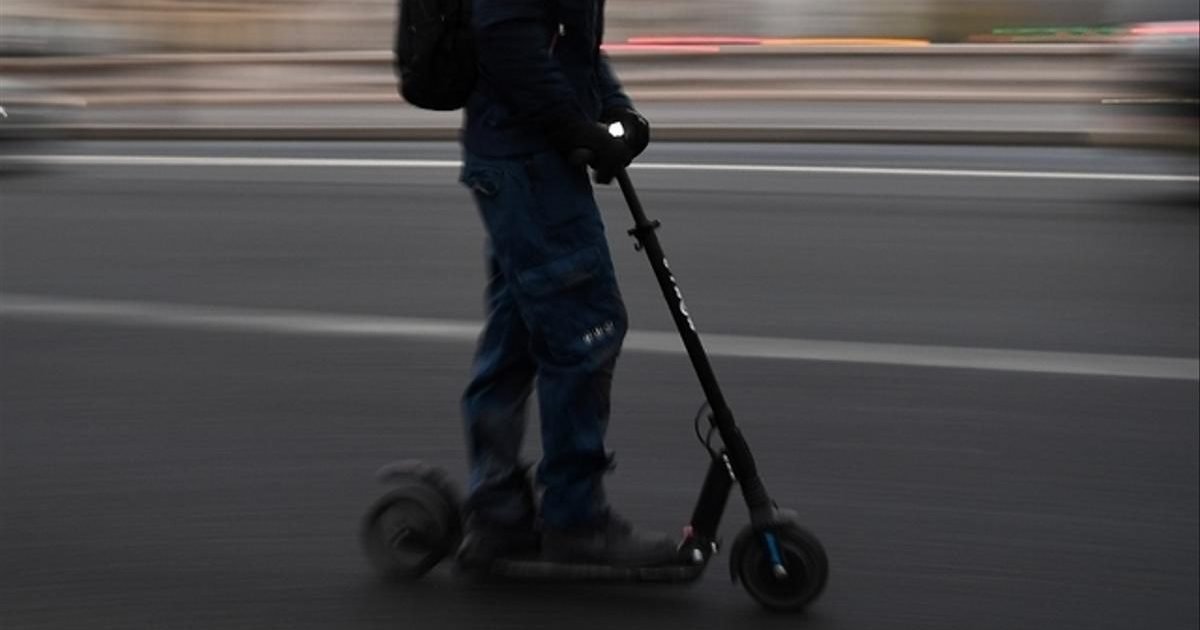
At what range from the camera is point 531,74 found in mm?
4207

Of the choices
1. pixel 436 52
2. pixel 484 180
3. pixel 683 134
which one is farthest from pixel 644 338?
pixel 683 134

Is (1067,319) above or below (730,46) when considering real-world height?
above

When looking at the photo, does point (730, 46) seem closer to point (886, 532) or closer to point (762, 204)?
point (762, 204)

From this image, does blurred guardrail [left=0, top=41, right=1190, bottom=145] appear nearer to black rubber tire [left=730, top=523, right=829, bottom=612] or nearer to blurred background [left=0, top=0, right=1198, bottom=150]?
blurred background [left=0, top=0, right=1198, bottom=150]

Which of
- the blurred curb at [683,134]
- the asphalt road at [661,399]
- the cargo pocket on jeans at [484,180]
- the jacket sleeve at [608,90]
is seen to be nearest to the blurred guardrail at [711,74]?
the blurred curb at [683,134]

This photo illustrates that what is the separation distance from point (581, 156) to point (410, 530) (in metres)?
1.02

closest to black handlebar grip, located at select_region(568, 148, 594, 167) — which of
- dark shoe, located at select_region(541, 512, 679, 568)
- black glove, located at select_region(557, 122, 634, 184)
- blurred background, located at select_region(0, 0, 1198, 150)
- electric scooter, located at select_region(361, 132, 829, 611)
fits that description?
black glove, located at select_region(557, 122, 634, 184)

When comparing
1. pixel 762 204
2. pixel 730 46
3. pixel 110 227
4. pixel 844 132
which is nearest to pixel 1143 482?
pixel 762 204

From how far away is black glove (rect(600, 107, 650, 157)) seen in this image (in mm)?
4445

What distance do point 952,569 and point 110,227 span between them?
6.57 metres

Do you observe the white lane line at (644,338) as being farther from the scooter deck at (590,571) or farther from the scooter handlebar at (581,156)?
the scooter handlebar at (581,156)

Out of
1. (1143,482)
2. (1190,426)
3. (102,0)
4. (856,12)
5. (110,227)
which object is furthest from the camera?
(102,0)

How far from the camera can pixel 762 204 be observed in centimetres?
1109

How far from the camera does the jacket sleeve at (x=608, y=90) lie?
15.0 feet
